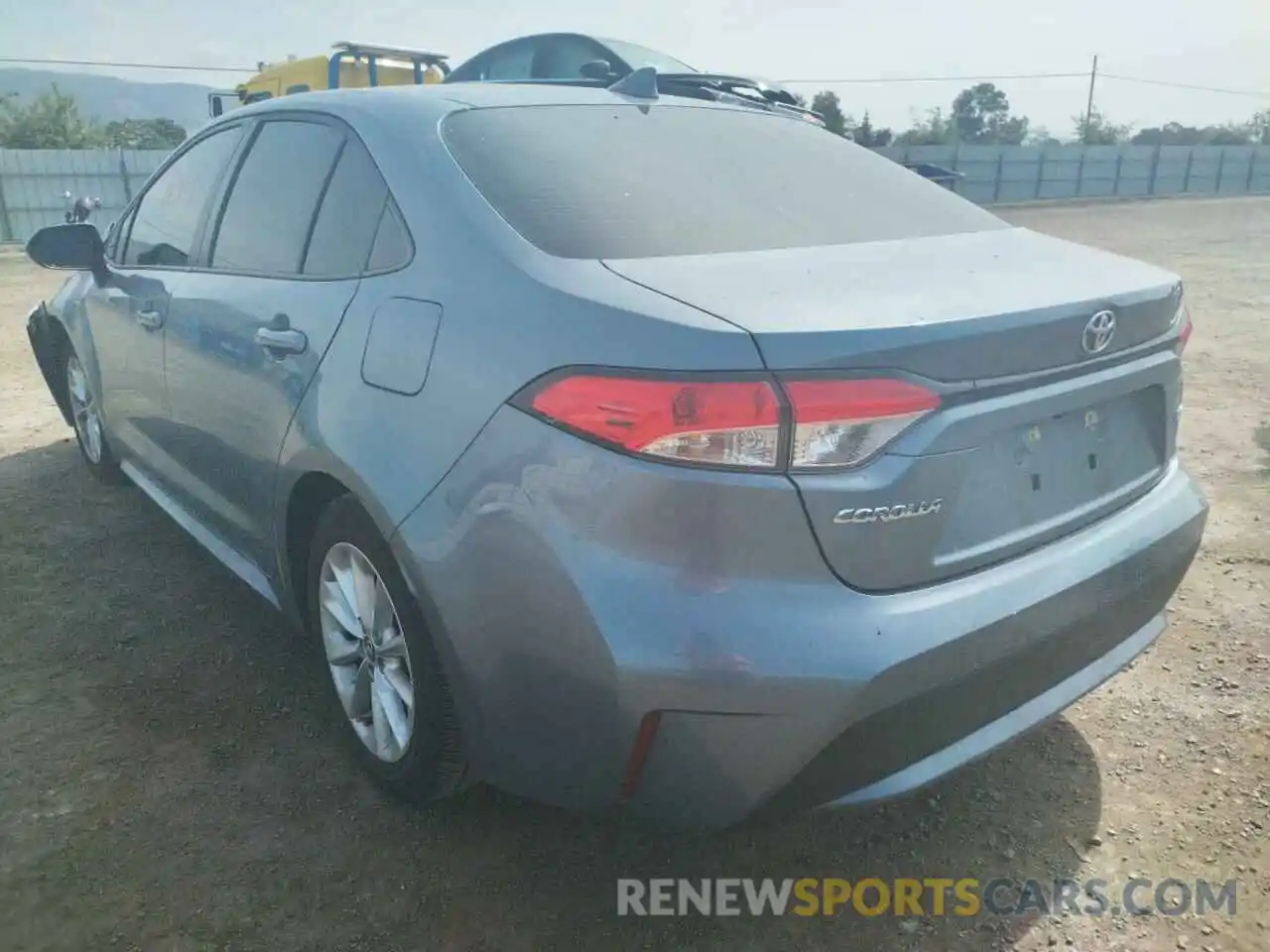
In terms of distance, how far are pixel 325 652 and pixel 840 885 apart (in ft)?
4.43

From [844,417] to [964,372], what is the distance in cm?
26

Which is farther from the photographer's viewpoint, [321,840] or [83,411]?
[83,411]

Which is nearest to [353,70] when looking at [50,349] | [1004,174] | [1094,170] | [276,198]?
[50,349]

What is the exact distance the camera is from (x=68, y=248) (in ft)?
12.3

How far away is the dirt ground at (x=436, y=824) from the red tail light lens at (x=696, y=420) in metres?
0.73

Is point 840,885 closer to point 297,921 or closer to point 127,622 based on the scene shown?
point 297,921

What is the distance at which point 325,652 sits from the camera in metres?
2.55

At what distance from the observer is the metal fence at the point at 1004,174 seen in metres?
20.3

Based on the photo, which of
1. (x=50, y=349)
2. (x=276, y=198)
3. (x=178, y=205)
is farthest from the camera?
(x=50, y=349)

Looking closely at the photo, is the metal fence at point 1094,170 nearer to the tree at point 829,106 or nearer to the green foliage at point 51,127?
the tree at point 829,106

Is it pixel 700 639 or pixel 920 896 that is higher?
pixel 700 639

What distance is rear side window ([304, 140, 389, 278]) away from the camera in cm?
233

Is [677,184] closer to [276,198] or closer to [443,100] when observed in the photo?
[443,100]

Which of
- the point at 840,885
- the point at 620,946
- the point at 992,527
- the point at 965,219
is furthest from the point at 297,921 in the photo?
the point at 965,219
